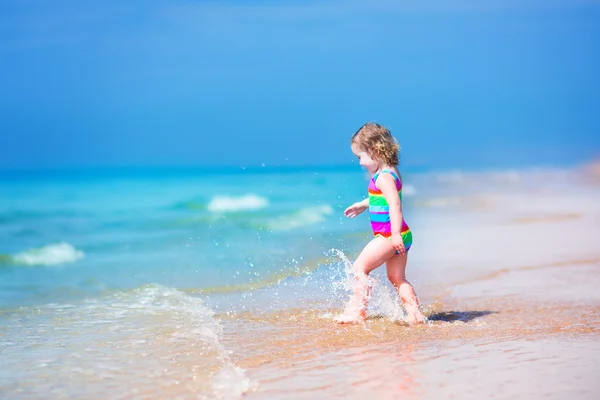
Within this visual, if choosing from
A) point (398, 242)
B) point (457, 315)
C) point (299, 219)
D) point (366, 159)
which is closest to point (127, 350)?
point (398, 242)

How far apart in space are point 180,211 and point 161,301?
15.0 meters

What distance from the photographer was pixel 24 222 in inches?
728

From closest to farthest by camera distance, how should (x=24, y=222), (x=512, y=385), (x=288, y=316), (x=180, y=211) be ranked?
(x=512, y=385) → (x=288, y=316) → (x=24, y=222) → (x=180, y=211)

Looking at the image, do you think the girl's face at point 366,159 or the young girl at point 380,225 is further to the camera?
the girl's face at point 366,159

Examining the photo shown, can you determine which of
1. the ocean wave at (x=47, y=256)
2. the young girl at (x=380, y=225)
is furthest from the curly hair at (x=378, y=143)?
the ocean wave at (x=47, y=256)

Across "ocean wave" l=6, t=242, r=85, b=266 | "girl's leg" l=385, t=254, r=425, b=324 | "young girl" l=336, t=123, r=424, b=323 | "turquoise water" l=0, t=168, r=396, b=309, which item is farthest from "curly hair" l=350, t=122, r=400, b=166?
"ocean wave" l=6, t=242, r=85, b=266

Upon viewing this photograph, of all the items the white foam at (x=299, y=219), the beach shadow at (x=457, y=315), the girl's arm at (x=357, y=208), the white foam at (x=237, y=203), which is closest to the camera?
the beach shadow at (x=457, y=315)

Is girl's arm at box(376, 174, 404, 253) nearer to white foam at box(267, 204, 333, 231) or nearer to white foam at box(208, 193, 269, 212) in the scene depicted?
white foam at box(267, 204, 333, 231)

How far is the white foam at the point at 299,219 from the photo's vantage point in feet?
46.6

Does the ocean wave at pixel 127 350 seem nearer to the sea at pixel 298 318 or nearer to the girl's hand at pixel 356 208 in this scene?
the sea at pixel 298 318

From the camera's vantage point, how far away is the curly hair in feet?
17.1

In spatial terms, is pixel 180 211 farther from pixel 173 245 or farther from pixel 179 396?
pixel 179 396

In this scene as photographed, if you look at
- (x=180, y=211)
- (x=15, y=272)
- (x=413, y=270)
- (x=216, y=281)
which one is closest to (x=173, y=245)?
(x=15, y=272)

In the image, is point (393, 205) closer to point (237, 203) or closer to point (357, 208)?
point (357, 208)
